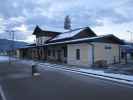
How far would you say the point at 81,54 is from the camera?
88.0ft

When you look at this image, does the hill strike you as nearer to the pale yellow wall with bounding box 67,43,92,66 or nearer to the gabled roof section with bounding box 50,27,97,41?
the gabled roof section with bounding box 50,27,97,41

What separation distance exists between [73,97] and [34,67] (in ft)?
29.7

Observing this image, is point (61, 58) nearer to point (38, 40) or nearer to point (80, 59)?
point (80, 59)

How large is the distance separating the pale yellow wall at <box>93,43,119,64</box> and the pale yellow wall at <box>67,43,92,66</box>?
0.87m

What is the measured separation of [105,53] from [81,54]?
10.2 ft

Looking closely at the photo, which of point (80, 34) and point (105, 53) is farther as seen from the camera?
point (80, 34)

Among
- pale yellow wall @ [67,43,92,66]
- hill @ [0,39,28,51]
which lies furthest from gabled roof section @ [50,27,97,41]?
hill @ [0,39,28,51]

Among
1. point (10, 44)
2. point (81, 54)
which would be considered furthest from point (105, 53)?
point (10, 44)

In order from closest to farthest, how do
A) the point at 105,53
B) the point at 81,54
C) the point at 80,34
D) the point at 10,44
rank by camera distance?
1. the point at 105,53
2. the point at 81,54
3. the point at 80,34
4. the point at 10,44

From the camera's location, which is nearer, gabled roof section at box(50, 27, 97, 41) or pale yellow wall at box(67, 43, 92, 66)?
pale yellow wall at box(67, 43, 92, 66)

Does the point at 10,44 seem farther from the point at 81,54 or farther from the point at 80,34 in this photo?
the point at 81,54

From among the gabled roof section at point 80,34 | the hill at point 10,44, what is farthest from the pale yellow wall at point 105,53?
the hill at point 10,44

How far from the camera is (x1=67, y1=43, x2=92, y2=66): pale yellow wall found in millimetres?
25545

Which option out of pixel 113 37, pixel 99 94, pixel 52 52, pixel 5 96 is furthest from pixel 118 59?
pixel 5 96
